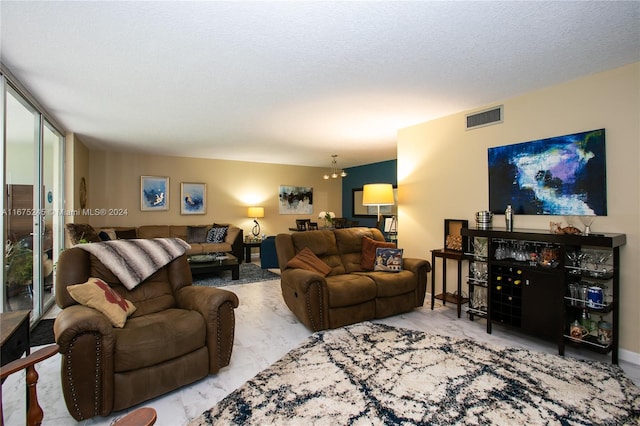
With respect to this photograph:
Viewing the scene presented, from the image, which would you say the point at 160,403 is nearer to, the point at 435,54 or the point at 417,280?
the point at 417,280

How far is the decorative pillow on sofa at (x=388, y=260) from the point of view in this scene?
407cm

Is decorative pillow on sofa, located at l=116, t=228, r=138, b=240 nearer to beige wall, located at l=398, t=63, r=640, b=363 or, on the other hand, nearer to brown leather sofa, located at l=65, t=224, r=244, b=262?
brown leather sofa, located at l=65, t=224, r=244, b=262

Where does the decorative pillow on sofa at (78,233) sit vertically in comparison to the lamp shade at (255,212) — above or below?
below

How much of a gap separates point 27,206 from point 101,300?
2110 mm

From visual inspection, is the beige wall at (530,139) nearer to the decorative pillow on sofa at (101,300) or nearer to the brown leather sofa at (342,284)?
the brown leather sofa at (342,284)

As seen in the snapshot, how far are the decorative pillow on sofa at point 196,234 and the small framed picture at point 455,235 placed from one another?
5229mm

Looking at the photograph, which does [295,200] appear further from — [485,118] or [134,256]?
[134,256]

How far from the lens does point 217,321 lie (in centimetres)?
244

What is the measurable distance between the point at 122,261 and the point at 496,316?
11.5 ft

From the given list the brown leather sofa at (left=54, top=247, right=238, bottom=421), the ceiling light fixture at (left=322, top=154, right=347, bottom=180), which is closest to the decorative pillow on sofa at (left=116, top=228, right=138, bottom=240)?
the ceiling light fixture at (left=322, top=154, right=347, bottom=180)

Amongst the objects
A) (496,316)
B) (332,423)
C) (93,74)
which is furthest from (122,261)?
(496,316)

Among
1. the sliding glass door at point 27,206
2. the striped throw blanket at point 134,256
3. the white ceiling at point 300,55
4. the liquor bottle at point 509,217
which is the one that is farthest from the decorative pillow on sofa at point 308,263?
the sliding glass door at point 27,206

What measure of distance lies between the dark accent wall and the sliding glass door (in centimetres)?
632

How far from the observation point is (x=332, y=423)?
1.97 m
